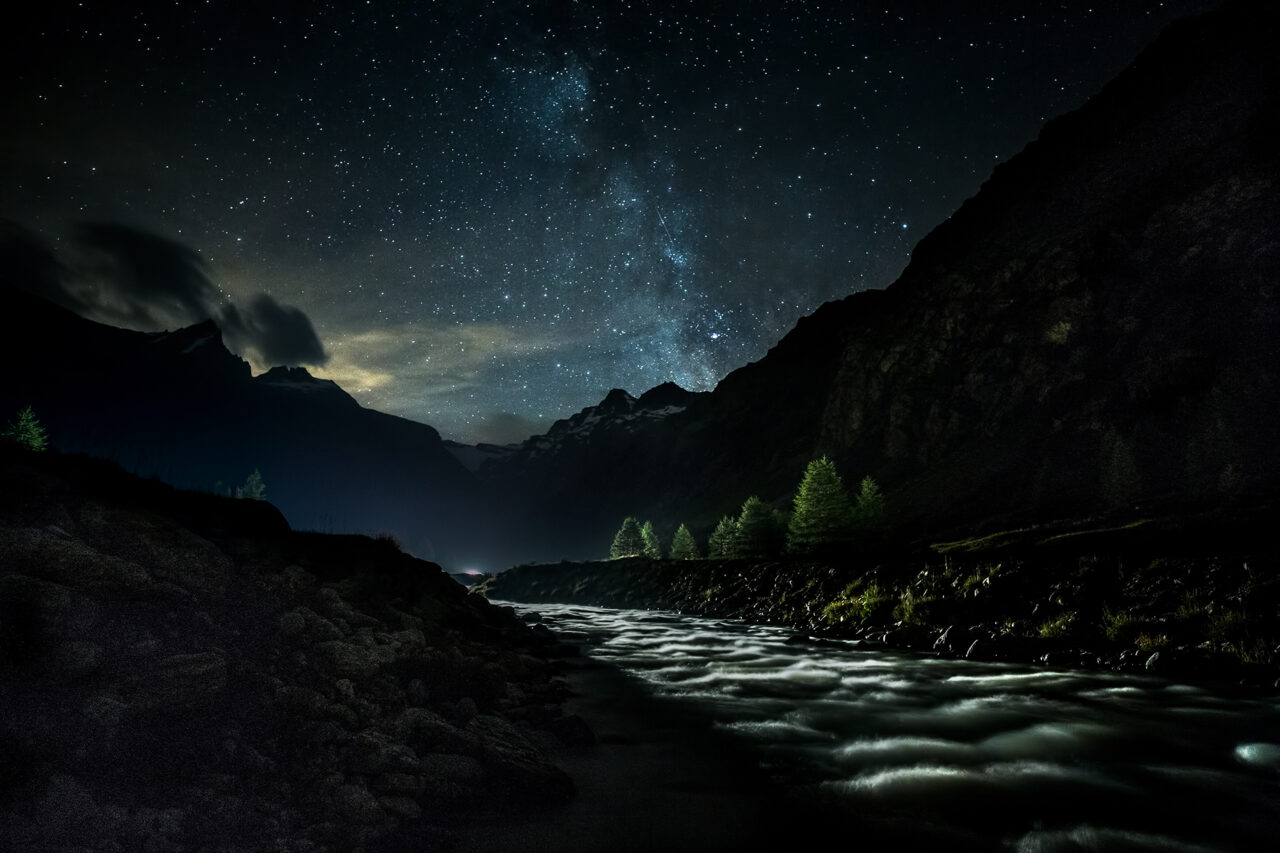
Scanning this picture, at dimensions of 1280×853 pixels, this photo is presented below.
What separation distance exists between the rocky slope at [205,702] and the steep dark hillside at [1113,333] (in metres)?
84.3

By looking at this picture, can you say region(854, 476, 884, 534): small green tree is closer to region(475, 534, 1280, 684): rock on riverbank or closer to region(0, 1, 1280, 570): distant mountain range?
region(0, 1, 1280, 570): distant mountain range

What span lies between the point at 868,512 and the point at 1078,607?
42.0 meters

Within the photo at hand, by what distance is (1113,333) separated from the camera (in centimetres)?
10306

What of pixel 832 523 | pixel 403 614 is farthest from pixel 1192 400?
pixel 403 614

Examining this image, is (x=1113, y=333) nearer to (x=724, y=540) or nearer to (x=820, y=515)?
(x=724, y=540)

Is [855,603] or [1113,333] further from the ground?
[1113,333]

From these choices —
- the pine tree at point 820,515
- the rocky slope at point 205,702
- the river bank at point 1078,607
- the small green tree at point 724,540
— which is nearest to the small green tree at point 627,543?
the small green tree at point 724,540

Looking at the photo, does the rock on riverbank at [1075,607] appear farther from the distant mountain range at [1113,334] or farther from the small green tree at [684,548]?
the small green tree at [684,548]

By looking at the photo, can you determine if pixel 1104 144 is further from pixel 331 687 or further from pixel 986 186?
pixel 331 687

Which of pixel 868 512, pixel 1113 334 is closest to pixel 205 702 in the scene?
pixel 868 512

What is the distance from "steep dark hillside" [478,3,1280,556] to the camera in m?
81.6

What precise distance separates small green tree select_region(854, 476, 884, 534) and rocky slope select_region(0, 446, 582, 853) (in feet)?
176

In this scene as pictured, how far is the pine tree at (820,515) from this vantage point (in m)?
56.1

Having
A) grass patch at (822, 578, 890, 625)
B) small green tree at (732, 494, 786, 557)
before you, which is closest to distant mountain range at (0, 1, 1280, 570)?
small green tree at (732, 494, 786, 557)
